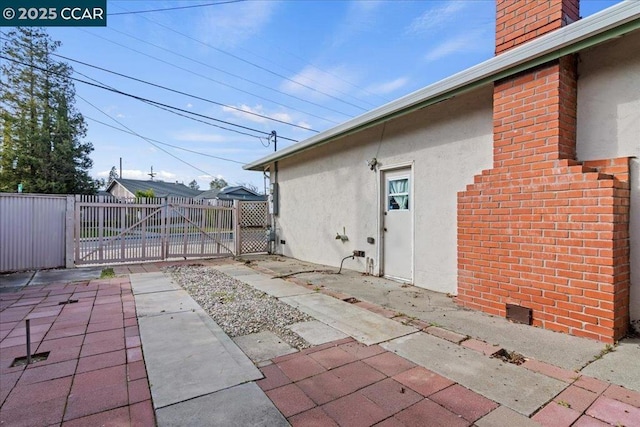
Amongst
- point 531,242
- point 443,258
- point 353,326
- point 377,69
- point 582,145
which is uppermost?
point 377,69

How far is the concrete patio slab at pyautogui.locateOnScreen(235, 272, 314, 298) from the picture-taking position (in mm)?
4820

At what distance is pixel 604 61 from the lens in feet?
10.6

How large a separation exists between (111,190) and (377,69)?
31.9 meters

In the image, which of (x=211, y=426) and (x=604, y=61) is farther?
(x=604, y=61)

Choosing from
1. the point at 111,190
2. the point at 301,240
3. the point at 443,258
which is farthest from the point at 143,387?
the point at 111,190

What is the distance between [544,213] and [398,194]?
264 centimetres

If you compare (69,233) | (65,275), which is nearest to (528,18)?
(65,275)

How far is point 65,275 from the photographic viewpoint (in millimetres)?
6301

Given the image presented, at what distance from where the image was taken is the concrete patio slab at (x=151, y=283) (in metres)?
5.11

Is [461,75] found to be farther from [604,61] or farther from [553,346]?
[553,346]

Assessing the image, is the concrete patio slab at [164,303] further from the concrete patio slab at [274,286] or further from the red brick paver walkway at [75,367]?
the concrete patio slab at [274,286]

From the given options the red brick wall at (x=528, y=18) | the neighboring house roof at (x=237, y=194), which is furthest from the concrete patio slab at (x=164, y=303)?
the neighboring house roof at (x=237, y=194)

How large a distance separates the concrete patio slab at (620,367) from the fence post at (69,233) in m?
8.91

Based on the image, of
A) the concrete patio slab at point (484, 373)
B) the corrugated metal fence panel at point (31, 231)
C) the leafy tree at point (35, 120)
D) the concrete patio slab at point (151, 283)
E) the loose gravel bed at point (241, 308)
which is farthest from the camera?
the leafy tree at point (35, 120)
